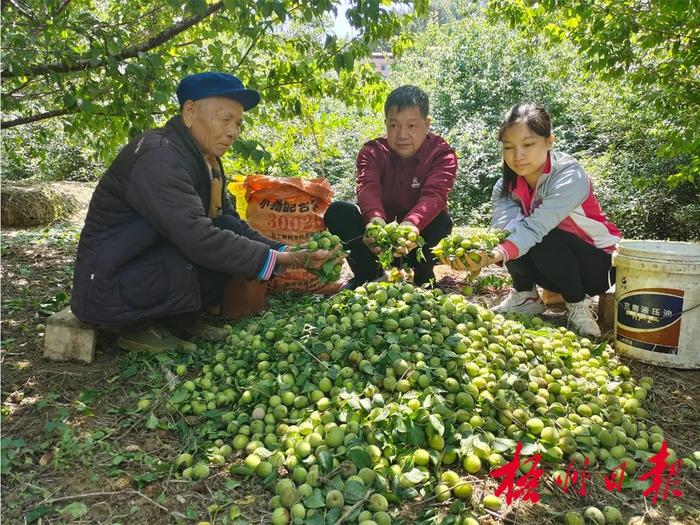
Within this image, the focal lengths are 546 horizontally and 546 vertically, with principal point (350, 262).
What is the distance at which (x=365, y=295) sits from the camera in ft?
10.9

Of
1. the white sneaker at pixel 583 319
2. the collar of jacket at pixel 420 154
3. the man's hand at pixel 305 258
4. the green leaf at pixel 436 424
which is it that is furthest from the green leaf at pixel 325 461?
the collar of jacket at pixel 420 154

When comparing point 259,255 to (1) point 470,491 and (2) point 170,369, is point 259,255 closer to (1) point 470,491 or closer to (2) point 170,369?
(2) point 170,369

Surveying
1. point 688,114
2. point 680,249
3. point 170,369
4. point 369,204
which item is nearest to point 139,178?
point 170,369

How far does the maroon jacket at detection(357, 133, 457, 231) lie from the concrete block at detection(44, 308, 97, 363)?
2.03 m

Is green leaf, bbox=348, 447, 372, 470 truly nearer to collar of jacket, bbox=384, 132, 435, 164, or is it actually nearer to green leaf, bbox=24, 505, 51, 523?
green leaf, bbox=24, 505, 51, 523

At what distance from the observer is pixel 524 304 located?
3.98 meters

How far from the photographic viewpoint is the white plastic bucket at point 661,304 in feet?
10.1

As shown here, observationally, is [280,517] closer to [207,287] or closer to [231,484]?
[231,484]

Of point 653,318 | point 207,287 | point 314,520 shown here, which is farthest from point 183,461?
point 653,318

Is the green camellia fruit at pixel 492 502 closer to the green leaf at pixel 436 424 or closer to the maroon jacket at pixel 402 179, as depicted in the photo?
the green leaf at pixel 436 424

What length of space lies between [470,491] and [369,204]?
2.45 metres

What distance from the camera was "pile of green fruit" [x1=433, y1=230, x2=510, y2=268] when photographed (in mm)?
3301

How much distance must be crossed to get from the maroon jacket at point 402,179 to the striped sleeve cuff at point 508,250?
2.29 feet

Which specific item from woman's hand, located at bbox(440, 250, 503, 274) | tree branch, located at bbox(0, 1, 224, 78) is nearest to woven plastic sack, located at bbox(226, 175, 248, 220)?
tree branch, located at bbox(0, 1, 224, 78)
